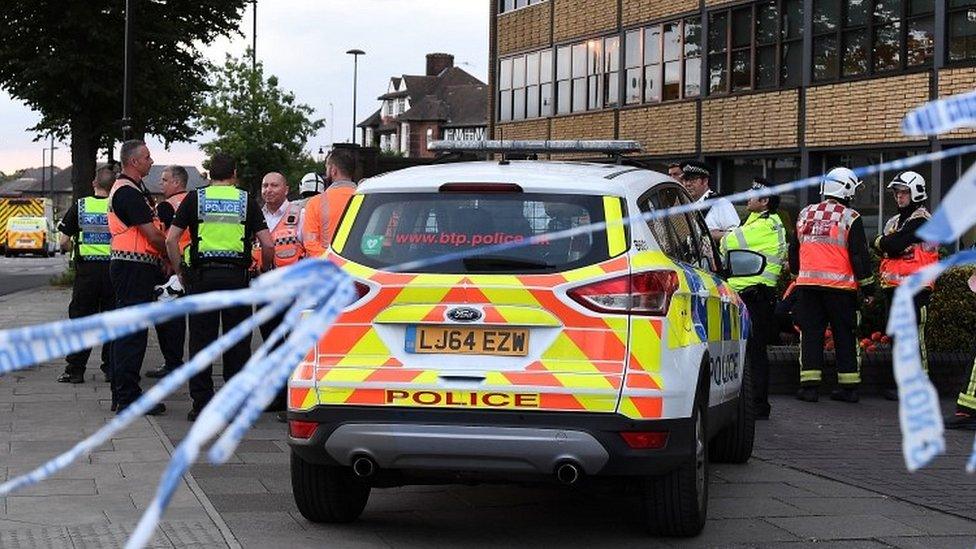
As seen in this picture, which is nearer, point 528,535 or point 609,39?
point 528,535

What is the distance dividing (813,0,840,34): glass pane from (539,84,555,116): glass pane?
13.3 meters

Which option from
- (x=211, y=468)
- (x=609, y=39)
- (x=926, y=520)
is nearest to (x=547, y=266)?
(x=926, y=520)

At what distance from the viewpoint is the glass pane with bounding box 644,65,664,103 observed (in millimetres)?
35438

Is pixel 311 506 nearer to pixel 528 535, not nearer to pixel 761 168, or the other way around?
pixel 528 535

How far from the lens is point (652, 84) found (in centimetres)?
3581

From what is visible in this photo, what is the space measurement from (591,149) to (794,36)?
20.7m

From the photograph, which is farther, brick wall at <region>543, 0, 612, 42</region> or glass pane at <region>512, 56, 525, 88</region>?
glass pane at <region>512, 56, 525, 88</region>

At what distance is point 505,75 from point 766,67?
15372 mm

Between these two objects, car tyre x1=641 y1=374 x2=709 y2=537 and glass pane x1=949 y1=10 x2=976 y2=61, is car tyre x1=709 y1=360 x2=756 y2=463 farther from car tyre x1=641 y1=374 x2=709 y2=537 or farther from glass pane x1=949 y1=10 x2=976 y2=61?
glass pane x1=949 y1=10 x2=976 y2=61

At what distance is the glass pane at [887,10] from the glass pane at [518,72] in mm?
17715

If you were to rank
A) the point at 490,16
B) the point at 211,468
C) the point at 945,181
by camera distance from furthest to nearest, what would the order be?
the point at 490,16, the point at 945,181, the point at 211,468

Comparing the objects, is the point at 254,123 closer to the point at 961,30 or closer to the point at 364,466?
the point at 961,30

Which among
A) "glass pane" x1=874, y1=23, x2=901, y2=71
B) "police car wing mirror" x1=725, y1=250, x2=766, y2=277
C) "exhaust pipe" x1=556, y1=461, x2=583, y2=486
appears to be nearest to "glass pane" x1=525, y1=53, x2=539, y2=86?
"glass pane" x1=874, y1=23, x2=901, y2=71

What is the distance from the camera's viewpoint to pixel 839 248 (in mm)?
12484
